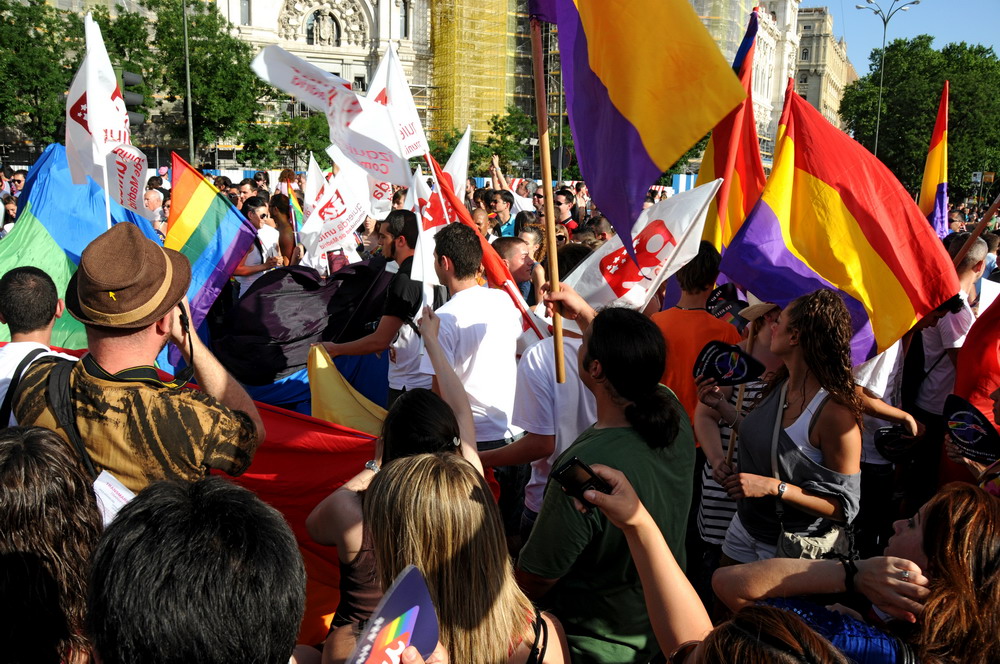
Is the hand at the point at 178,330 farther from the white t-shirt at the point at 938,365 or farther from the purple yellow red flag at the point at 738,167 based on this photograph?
the white t-shirt at the point at 938,365

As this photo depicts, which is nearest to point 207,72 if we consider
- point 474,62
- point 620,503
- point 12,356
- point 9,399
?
point 474,62

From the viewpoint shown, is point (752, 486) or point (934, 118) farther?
point (934, 118)

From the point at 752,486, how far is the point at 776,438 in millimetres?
227

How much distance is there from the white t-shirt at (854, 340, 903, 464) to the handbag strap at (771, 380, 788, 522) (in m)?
0.87

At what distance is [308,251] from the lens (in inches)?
322

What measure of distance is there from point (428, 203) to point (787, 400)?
2672 mm

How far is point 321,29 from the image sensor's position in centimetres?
5922

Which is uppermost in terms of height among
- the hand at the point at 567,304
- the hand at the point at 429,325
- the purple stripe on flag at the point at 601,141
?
the purple stripe on flag at the point at 601,141

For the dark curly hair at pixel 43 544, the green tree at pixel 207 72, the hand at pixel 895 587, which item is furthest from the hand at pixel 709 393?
the green tree at pixel 207 72

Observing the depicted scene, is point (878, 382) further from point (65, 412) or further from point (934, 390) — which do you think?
point (65, 412)

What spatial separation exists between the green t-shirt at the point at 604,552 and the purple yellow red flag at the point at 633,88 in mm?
1014

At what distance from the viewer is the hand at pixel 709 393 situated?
351 cm

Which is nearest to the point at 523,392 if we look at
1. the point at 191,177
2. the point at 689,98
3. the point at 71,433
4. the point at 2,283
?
the point at 689,98

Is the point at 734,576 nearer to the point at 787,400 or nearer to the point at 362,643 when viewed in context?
the point at 787,400
